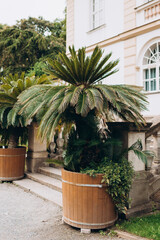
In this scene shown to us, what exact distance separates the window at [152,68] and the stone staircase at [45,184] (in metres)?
5.74

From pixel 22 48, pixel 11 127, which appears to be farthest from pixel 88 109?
pixel 22 48

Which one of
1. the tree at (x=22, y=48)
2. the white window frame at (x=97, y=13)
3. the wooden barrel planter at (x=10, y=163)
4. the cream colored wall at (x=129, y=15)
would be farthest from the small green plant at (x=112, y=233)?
the tree at (x=22, y=48)

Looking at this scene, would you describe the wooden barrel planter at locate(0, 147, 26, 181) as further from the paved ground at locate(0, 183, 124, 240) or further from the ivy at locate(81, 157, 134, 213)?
the ivy at locate(81, 157, 134, 213)

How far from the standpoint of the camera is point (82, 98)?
12.2ft

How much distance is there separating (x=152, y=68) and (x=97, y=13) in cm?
471

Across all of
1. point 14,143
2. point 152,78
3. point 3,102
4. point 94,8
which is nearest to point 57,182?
point 14,143

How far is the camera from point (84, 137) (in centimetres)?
409

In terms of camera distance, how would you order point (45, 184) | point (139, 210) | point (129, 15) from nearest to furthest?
point (139, 210) < point (45, 184) < point (129, 15)

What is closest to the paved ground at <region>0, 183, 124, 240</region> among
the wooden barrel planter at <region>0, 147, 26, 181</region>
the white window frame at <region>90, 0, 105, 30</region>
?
the wooden barrel planter at <region>0, 147, 26, 181</region>

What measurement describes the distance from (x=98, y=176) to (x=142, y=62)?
848cm

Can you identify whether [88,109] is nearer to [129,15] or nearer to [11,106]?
[11,106]

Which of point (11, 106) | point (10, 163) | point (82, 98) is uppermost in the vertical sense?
point (11, 106)

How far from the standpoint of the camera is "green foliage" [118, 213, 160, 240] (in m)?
3.50

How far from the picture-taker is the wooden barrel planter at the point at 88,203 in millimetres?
3678
